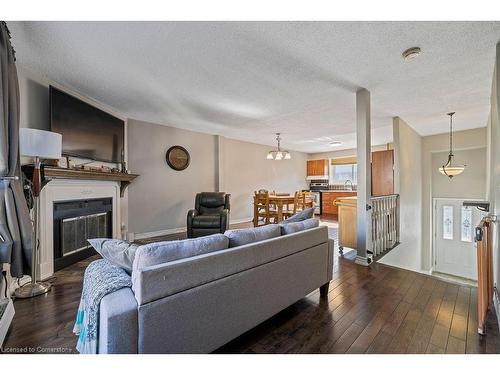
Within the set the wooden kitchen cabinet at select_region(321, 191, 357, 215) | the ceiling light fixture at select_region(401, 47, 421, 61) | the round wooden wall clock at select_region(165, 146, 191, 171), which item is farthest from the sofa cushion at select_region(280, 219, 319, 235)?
the wooden kitchen cabinet at select_region(321, 191, 357, 215)

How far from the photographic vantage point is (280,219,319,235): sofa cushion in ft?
6.19

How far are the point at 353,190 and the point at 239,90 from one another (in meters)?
5.93

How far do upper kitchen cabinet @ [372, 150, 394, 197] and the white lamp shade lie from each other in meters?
4.73

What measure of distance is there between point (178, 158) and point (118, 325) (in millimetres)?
4191

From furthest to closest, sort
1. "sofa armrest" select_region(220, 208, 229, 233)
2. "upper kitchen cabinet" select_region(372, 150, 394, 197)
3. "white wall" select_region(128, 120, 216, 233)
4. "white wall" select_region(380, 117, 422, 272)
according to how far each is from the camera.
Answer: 1. "white wall" select_region(128, 120, 216, 233)
2. "upper kitchen cabinet" select_region(372, 150, 394, 197)
3. "white wall" select_region(380, 117, 422, 272)
4. "sofa armrest" select_region(220, 208, 229, 233)

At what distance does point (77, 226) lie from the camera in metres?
2.99

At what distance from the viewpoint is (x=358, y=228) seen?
120 inches

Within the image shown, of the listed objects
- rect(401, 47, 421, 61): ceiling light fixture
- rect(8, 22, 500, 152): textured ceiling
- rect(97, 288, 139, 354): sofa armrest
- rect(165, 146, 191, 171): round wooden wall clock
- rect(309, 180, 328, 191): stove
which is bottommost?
rect(97, 288, 139, 354): sofa armrest

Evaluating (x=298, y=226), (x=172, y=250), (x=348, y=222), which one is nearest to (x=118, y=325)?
(x=172, y=250)

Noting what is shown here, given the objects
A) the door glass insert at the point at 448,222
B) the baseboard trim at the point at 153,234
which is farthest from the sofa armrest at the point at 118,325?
the door glass insert at the point at 448,222

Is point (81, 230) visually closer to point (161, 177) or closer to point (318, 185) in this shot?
point (161, 177)

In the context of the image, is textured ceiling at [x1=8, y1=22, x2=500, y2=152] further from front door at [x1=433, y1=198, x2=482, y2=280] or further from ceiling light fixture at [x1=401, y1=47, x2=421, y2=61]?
front door at [x1=433, y1=198, x2=482, y2=280]

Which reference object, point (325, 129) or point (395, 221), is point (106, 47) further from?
point (395, 221)
